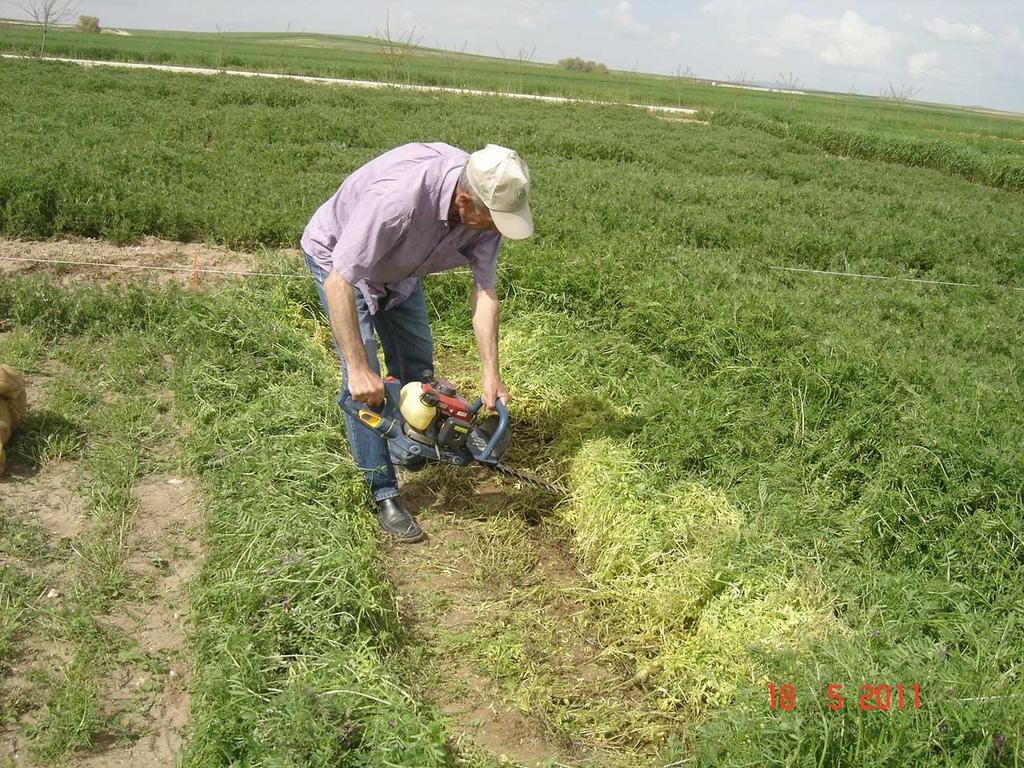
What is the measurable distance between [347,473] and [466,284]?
2841mm

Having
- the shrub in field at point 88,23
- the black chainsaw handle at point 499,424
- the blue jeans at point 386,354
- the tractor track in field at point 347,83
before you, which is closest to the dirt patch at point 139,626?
the blue jeans at point 386,354

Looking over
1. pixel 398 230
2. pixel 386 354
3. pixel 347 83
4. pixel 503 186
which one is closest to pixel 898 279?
pixel 386 354

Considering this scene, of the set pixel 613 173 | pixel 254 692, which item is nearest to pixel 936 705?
pixel 254 692

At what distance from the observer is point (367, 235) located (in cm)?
338

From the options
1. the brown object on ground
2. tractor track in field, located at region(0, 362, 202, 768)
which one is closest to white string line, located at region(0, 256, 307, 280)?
the brown object on ground

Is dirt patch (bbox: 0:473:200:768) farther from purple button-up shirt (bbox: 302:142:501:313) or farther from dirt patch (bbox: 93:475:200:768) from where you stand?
purple button-up shirt (bbox: 302:142:501:313)

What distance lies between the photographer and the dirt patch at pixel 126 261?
700cm

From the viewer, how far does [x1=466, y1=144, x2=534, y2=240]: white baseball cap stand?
11.0 ft

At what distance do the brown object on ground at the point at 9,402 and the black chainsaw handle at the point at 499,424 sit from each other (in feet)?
8.33

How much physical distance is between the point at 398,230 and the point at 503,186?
1.67 ft

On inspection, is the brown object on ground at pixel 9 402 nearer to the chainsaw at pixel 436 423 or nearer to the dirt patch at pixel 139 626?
the dirt patch at pixel 139 626

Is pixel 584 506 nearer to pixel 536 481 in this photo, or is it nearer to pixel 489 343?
pixel 536 481

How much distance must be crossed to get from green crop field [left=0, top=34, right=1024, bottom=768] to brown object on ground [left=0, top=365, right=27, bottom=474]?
0.14m

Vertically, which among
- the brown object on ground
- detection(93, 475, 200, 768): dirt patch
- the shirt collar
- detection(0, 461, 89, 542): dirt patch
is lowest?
detection(93, 475, 200, 768): dirt patch
